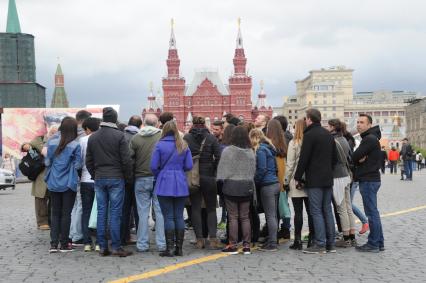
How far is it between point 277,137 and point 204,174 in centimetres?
126

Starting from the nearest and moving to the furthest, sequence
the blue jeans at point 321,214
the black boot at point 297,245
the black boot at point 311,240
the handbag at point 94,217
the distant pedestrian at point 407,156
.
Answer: the blue jeans at point 321,214 → the black boot at point 311,240 → the black boot at point 297,245 → the handbag at point 94,217 → the distant pedestrian at point 407,156

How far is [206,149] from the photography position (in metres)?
8.49

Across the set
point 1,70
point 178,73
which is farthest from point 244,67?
point 1,70

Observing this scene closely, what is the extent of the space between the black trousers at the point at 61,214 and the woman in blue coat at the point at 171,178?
4.72 feet

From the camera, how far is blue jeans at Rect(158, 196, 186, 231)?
8039mm

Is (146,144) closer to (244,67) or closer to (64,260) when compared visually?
(64,260)

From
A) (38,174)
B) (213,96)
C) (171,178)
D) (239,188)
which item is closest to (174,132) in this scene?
(171,178)

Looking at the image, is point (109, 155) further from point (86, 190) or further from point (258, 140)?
point (258, 140)

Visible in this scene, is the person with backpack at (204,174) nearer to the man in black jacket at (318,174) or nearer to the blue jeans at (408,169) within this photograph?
the man in black jacket at (318,174)

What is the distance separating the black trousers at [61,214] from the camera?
842cm

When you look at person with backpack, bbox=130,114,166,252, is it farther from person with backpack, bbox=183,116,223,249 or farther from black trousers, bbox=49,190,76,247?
black trousers, bbox=49,190,76,247

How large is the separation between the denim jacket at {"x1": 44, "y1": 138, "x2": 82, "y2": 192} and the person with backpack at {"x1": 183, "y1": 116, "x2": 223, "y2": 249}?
168 cm

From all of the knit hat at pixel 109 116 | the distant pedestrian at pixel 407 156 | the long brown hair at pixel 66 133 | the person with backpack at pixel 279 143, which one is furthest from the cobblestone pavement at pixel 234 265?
the distant pedestrian at pixel 407 156

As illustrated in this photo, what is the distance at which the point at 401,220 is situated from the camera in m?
11.2
